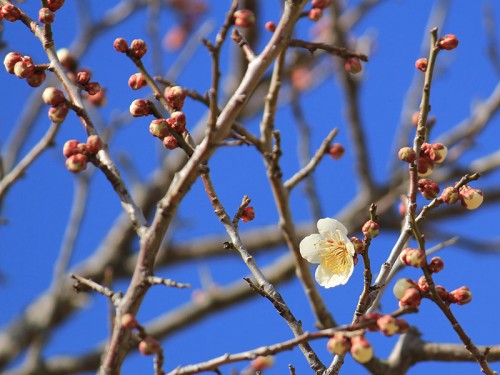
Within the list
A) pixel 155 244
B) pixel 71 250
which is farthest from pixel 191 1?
pixel 155 244

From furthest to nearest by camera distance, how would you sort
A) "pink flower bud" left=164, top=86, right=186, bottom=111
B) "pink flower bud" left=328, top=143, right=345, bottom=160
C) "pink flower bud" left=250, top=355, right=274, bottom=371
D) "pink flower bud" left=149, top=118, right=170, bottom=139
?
1. "pink flower bud" left=250, top=355, right=274, bottom=371
2. "pink flower bud" left=328, top=143, right=345, bottom=160
3. "pink flower bud" left=164, top=86, right=186, bottom=111
4. "pink flower bud" left=149, top=118, right=170, bottom=139

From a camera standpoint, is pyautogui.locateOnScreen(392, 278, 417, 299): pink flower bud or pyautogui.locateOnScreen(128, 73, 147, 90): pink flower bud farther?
pyautogui.locateOnScreen(128, 73, 147, 90): pink flower bud

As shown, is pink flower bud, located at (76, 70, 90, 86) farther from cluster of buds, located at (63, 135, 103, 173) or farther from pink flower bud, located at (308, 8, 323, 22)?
pink flower bud, located at (308, 8, 323, 22)

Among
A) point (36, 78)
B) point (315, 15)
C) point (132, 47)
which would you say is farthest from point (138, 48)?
point (315, 15)

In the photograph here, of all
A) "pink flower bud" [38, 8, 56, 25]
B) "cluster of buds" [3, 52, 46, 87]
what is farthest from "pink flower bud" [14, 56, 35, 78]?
"pink flower bud" [38, 8, 56, 25]

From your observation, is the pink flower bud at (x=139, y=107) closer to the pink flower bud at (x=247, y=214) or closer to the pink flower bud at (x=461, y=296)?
the pink flower bud at (x=247, y=214)

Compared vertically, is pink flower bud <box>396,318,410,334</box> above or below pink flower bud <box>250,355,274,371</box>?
below

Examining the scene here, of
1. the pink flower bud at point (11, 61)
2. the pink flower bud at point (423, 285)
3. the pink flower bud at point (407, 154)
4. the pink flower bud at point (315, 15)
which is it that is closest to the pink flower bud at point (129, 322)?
the pink flower bud at point (423, 285)

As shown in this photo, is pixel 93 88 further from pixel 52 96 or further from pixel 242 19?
pixel 242 19
